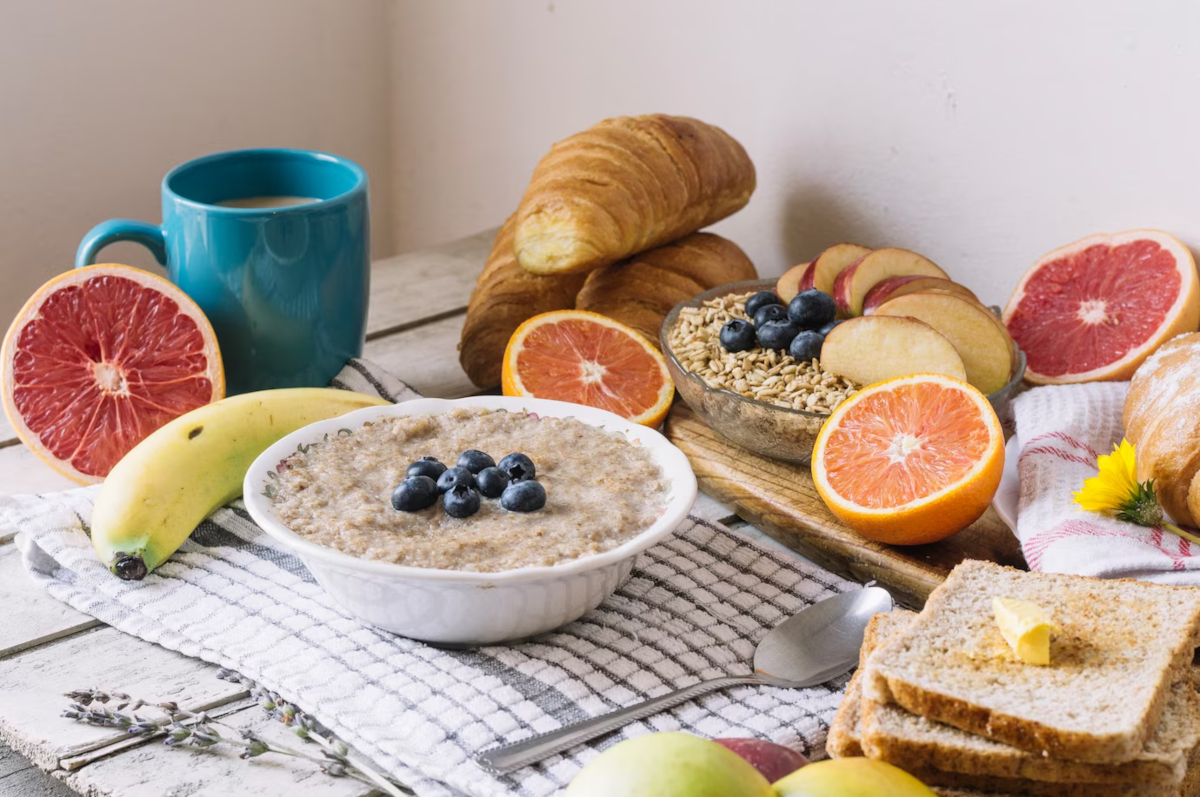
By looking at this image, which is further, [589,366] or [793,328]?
[589,366]

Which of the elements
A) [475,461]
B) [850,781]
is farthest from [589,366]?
[850,781]

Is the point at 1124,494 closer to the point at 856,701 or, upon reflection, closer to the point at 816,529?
the point at 816,529

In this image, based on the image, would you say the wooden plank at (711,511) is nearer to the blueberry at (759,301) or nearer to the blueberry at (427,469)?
the blueberry at (759,301)

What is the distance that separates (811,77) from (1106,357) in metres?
0.67

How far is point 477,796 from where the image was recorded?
3.22 feet

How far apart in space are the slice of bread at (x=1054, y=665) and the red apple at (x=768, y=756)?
0.08m

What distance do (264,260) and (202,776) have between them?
29.9 inches

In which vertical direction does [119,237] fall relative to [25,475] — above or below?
above

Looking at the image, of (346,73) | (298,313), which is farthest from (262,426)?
(346,73)

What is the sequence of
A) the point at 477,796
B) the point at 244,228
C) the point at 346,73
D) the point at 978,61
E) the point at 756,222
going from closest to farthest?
the point at 477,796, the point at 244,228, the point at 978,61, the point at 756,222, the point at 346,73

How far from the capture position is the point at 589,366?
64.4 inches

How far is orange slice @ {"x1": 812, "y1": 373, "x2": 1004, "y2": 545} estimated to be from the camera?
126cm

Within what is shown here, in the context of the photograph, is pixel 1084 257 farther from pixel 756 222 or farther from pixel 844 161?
pixel 756 222

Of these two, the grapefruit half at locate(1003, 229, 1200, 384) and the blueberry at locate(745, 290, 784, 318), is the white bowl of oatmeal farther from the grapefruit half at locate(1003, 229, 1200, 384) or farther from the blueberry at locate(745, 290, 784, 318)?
the grapefruit half at locate(1003, 229, 1200, 384)
